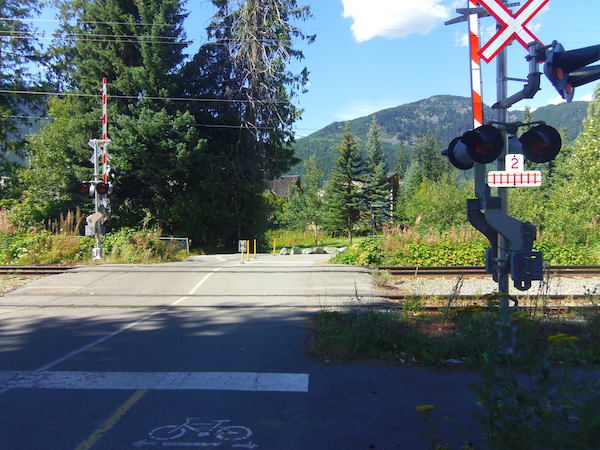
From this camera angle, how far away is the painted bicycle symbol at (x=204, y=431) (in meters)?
4.21

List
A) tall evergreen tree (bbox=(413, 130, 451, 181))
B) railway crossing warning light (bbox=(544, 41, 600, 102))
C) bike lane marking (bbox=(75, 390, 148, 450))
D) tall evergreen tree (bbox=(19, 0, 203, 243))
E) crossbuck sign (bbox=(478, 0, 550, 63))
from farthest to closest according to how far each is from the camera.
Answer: tall evergreen tree (bbox=(413, 130, 451, 181)) → tall evergreen tree (bbox=(19, 0, 203, 243)) → crossbuck sign (bbox=(478, 0, 550, 63)) → bike lane marking (bbox=(75, 390, 148, 450)) → railway crossing warning light (bbox=(544, 41, 600, 102))

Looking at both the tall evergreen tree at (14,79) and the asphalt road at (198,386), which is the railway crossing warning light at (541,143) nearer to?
the asphalt road at (198,386)

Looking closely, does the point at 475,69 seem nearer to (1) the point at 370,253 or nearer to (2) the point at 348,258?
(1) the point at 370,253

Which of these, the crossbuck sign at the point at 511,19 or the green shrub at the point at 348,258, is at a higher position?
the crossbuck sign at the point at 511,19

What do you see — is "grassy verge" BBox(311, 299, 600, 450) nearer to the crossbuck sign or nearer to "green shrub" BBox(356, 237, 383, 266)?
the crossbuck sign

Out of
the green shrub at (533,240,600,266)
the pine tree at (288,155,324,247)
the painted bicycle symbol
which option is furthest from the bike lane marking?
the pine tree at (288,155,324,247)

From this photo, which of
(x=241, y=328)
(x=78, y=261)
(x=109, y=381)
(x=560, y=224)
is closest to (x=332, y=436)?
(x=109, y=381)

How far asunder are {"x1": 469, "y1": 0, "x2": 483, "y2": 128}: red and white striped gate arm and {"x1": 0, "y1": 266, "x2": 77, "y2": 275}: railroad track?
43.6 ft

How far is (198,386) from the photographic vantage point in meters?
5.52

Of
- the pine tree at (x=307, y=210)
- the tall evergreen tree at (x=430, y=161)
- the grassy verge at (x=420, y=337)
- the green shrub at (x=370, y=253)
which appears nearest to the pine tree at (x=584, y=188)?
the green shrub at (x=370, y=253)

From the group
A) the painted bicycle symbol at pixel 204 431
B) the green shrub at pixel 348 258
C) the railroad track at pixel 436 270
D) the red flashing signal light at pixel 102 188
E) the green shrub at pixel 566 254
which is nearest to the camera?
the painted bicycle symbol at pixel 204 431

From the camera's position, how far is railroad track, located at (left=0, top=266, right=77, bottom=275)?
49.8ft

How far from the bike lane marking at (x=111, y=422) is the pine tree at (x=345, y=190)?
5646cm

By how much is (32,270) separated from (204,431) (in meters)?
13.2
